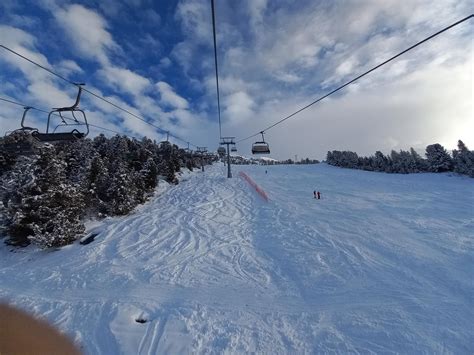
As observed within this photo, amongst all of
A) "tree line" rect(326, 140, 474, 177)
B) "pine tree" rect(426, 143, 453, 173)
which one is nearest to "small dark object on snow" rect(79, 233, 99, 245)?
"tree line" rect(326, 140, 474, 177)

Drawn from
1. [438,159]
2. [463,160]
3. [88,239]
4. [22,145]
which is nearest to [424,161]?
[438,159]

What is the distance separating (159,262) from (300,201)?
1431 cm

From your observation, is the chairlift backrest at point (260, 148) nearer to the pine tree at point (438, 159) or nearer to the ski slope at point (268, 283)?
the ski slope at point (268, 283)

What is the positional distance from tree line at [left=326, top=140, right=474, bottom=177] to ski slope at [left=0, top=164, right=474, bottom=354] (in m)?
18.5

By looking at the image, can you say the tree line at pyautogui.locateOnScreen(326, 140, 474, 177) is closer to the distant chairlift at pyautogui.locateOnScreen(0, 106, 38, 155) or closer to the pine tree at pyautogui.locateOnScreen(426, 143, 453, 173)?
the pine tree at pyautogui.locateOnScreen(426, 143, 453, 173)

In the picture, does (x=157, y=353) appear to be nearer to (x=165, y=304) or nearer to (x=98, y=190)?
(x=165, y=304)

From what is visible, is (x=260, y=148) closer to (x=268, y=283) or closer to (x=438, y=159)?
(x=268, y=283)

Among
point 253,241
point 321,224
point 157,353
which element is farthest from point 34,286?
point 321,224

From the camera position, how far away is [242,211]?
20.5m

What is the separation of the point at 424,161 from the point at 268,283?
43.0 metres

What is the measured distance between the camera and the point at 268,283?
366 inches

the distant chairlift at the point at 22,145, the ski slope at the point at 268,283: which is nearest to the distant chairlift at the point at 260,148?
the ski slope at the point at 268,283

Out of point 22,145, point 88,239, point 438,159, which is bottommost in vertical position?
point 88,239

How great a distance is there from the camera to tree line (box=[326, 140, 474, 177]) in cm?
3219
